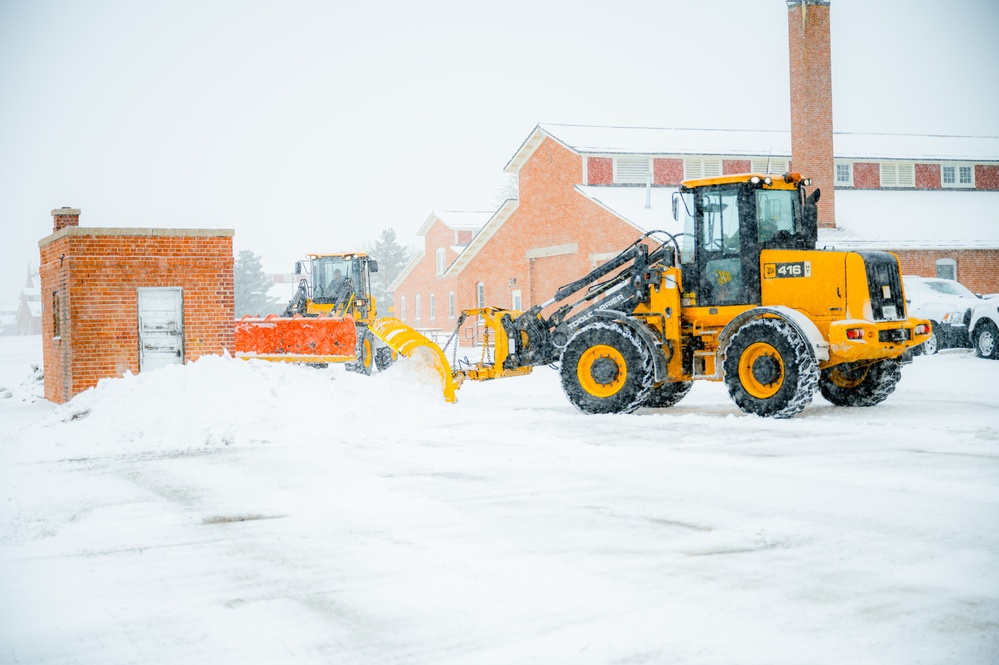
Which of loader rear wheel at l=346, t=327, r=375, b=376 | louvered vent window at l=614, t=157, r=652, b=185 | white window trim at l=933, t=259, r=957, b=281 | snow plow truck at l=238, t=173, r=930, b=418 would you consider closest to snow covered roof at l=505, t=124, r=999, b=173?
louvered vent window at l=614, t=157, r=652, b=185

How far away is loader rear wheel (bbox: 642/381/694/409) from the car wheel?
1066cm

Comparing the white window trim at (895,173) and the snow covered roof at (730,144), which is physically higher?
the snow covered roof at (730,144)

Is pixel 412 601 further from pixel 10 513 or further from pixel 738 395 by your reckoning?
pixel 738 395

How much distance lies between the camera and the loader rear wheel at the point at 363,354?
77.0 ft

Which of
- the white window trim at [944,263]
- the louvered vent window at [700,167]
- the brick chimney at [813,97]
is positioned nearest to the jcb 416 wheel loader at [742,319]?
the brick chimney at [813,97]

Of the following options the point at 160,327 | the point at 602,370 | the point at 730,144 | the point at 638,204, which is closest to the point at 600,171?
the point at 638,204

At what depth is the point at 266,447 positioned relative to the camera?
448 inches

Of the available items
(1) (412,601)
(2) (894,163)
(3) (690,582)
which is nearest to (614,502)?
(3) (690,582)

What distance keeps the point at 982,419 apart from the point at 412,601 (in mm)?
9477

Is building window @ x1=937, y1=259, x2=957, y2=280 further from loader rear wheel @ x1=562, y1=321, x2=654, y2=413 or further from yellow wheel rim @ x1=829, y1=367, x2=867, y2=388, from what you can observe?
loader rear wheel @ x1=562, y1=321, x2=654, y2=413

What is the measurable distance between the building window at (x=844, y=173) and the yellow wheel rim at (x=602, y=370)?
31278 millimetres

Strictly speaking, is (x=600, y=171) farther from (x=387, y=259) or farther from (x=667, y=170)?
(x=387, y=259)

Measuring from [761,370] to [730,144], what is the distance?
31.4 metres

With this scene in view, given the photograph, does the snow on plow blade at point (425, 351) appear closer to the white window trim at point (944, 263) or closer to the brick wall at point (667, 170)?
the white window trim at point (944, 263)
